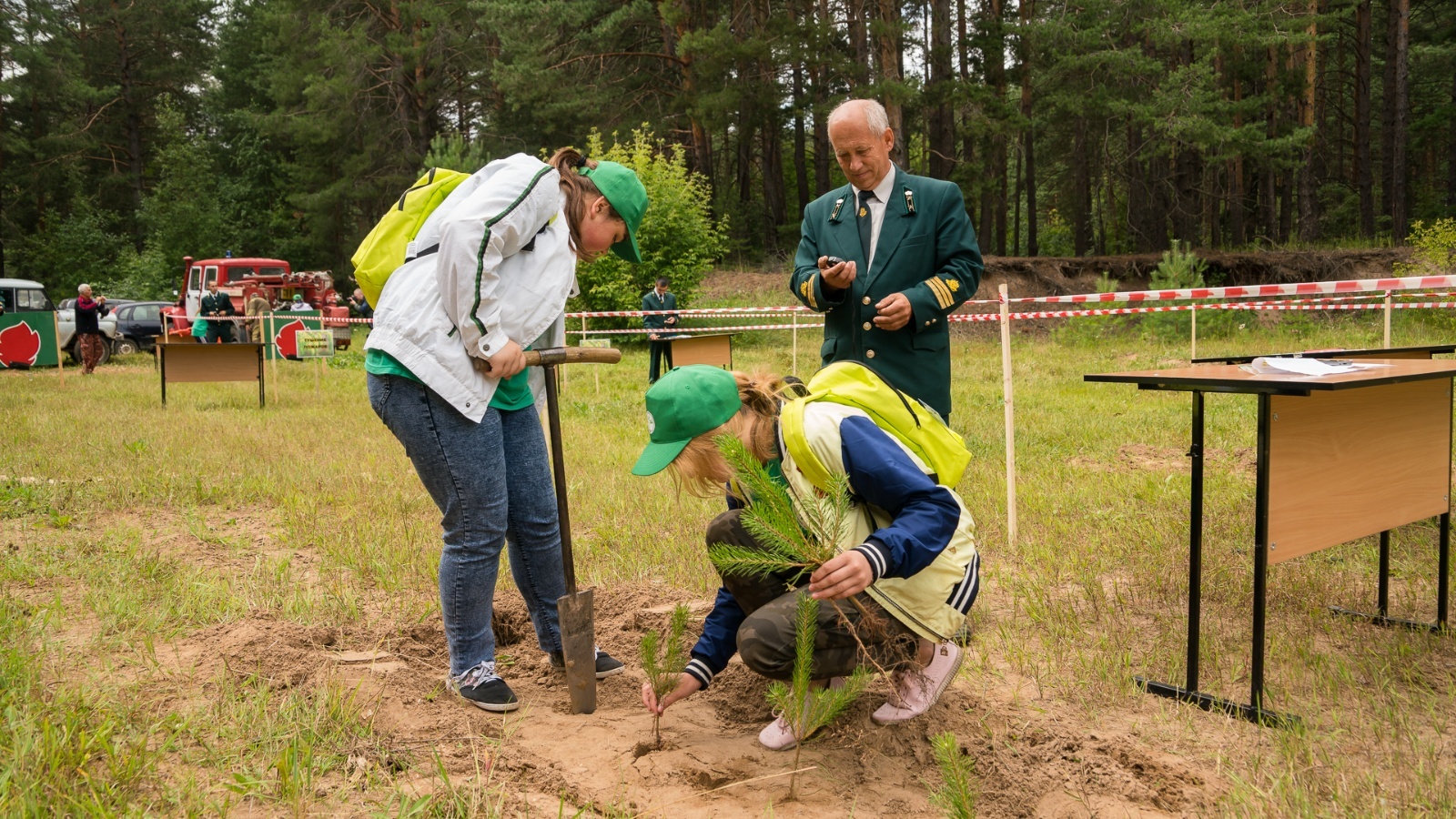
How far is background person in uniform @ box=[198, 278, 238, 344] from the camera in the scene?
18781mm

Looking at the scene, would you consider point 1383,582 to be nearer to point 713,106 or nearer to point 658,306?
point 658,306

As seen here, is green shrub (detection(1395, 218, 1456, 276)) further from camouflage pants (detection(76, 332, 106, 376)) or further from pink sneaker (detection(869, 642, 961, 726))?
camouflage pants (detection(76, 332, 106, 376))

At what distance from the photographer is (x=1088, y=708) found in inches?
114

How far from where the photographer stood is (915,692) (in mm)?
2738

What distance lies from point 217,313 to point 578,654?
19018 millimetres

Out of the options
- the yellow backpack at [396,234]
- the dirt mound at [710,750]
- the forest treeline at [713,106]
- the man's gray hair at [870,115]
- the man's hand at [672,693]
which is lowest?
the dirt mound at [710,750]

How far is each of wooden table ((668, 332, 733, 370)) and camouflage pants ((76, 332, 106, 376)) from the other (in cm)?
1155

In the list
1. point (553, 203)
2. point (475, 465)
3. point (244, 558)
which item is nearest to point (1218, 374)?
point (553, 203)

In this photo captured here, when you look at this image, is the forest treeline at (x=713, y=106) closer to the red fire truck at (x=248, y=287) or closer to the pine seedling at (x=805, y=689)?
the red fire truck at (x=248, y=287)

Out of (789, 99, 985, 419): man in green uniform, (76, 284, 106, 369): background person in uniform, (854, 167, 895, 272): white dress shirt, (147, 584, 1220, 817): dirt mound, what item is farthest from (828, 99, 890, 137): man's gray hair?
(76, 284, 106, 369): background person in uniform

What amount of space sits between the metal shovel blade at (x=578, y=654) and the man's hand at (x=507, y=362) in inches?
27.7

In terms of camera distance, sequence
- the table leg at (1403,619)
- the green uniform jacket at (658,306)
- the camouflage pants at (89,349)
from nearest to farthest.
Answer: the table leg at (1403,619) → the green uniform jacket at (658,306) → the camouflage pants at (89,349)

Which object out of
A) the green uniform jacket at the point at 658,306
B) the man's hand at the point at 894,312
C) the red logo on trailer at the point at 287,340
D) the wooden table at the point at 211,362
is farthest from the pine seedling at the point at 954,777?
the red logo on trailer at the point at 287,340

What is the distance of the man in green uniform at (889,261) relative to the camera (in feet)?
10.9
